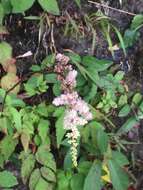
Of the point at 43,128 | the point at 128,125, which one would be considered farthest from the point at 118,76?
the point at 43,128

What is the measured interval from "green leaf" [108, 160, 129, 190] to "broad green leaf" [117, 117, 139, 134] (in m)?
0.26

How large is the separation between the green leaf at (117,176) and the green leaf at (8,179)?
45 cm

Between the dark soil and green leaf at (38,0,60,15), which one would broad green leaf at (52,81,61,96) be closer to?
the dark soil

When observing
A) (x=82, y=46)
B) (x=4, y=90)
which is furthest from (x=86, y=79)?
(x=4, y=90)

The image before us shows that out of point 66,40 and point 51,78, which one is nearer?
point 51,78

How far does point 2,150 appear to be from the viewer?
2.06 m

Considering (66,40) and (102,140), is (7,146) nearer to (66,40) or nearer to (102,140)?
(102,140)

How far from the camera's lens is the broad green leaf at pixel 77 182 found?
2115 millimetres

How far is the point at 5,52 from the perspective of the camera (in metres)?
2.07

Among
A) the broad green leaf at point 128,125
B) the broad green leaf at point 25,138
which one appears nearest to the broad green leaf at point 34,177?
the broad green leaf at point 25,138

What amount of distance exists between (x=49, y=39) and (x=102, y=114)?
46 cm

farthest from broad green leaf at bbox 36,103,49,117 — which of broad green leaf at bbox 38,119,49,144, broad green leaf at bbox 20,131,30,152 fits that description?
broad green leaf at bbox 20,131,30,152

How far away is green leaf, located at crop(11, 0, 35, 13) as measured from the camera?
6.42ft

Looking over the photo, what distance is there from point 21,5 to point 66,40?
36cm
